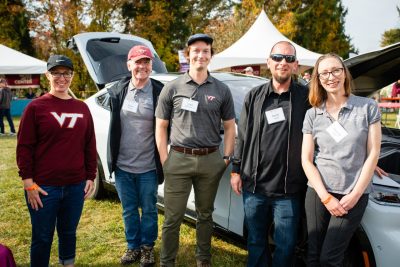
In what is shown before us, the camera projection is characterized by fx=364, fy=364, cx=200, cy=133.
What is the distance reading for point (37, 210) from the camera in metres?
2.41

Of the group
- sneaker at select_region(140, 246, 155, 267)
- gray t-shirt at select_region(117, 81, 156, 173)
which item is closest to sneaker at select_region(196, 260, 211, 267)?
sneaker at select_region(140, 246, 155, 267)

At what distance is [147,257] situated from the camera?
10.4 ft

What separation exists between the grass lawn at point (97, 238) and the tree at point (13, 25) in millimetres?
25709

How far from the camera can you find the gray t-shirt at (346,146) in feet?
6.88

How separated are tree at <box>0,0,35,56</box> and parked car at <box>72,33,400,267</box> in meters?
25.8

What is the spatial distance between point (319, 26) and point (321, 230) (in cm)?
2978

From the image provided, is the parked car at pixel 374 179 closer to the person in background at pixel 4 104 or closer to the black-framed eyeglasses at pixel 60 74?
the black-framed eyeglasses at pixel 60 74

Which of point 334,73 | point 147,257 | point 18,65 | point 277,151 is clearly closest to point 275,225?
point 277,151

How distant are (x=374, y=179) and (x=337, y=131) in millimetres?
453

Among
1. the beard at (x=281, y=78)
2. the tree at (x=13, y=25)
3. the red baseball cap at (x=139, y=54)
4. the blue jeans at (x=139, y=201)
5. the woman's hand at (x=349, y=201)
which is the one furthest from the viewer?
the tree at (x=13, y=25)

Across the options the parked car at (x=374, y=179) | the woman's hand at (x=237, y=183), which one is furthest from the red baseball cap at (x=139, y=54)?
the woman's hand at (x=237, y=183)

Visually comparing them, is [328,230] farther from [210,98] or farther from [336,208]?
[210,98]

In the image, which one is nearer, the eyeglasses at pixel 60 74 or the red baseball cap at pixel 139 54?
the eyeglasses at pixel 60 74

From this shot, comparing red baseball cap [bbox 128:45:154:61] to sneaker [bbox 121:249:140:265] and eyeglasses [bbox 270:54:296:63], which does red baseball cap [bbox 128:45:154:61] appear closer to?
eyeglasses [bbox 270:54:296:63]
